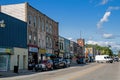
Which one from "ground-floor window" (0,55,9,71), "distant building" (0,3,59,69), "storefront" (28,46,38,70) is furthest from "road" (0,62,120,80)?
"distant building" (0,3,59,69)

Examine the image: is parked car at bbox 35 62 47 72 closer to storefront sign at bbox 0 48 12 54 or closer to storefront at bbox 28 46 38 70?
storefront sign at bbox 0 48 12 54

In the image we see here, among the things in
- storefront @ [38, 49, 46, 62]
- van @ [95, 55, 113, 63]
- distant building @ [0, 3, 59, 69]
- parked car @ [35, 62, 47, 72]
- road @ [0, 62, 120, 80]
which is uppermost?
distant building @ [0, 3, 59, 69]

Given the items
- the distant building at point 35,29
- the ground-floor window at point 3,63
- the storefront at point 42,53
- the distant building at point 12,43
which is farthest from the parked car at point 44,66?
the storefront at point 42,53

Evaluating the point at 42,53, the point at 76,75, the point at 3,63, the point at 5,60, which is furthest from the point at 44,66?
the point at 42,53

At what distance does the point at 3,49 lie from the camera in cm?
4078

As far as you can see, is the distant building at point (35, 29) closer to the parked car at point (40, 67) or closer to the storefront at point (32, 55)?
the storefront at point (32, 55)

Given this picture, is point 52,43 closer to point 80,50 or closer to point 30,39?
point 30,39

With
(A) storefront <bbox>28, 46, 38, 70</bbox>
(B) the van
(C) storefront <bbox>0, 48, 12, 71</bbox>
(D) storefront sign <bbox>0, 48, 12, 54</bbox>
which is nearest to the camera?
(D) storefront sign <bbox>0, 48, 12, 54</bbox>

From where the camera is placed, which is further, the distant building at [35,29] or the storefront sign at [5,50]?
the distant building at [35,29]

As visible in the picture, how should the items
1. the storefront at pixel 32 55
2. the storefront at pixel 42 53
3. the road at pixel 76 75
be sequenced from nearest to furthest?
the road at pixel 76 75 → the storefront at pixel 32 55 → the storefront at pixel 42 53

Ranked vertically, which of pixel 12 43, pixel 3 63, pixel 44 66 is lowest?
pixel 44 66

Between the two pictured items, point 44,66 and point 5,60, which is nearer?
point 5,60

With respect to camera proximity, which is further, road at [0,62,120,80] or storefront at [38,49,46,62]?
storefront at [38,49,46,62]

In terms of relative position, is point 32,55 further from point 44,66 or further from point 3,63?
point 3,63
